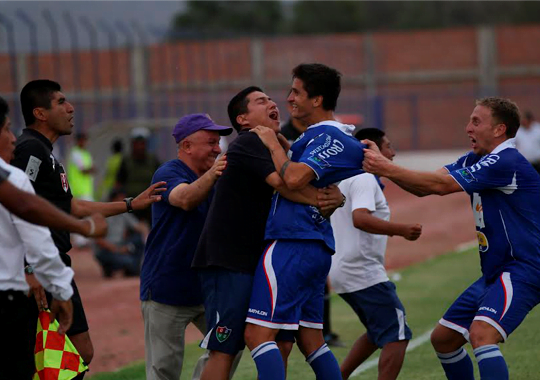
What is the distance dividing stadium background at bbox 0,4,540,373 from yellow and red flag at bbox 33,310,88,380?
1547cm

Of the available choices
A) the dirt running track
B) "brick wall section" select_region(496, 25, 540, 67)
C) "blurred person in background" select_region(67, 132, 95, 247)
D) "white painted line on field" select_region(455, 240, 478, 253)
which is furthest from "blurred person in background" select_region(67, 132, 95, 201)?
"brick wall section" select_region(496, 25, 540, 67)

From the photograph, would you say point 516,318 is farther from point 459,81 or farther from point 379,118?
point 459,81

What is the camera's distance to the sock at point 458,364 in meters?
6.95

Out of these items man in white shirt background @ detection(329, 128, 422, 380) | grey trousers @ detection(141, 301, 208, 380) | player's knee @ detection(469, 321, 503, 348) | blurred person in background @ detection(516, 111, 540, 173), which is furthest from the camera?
blurred person in background @ detection(516, 111, 540, 173)

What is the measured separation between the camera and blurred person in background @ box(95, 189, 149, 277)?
16.9m

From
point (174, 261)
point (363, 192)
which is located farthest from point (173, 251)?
point (363, 192)

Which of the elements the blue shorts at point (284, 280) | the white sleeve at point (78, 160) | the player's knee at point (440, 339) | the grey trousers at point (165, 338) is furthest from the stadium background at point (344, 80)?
the blue shorts at point (284, 280)

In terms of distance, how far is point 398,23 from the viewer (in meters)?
92.9

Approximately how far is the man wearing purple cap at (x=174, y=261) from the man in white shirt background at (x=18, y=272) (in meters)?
1.45

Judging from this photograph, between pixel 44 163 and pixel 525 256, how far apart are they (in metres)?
3.18

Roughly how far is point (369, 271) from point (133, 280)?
9.35 m

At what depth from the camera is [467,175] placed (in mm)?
6535

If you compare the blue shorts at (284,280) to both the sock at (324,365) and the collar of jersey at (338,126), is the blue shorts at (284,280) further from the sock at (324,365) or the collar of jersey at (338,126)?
the collar of jersey at (338,126)

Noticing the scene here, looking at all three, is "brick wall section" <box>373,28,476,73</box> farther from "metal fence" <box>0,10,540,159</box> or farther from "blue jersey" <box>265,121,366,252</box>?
"blue jersey" <box>265,121,366,252</box>
